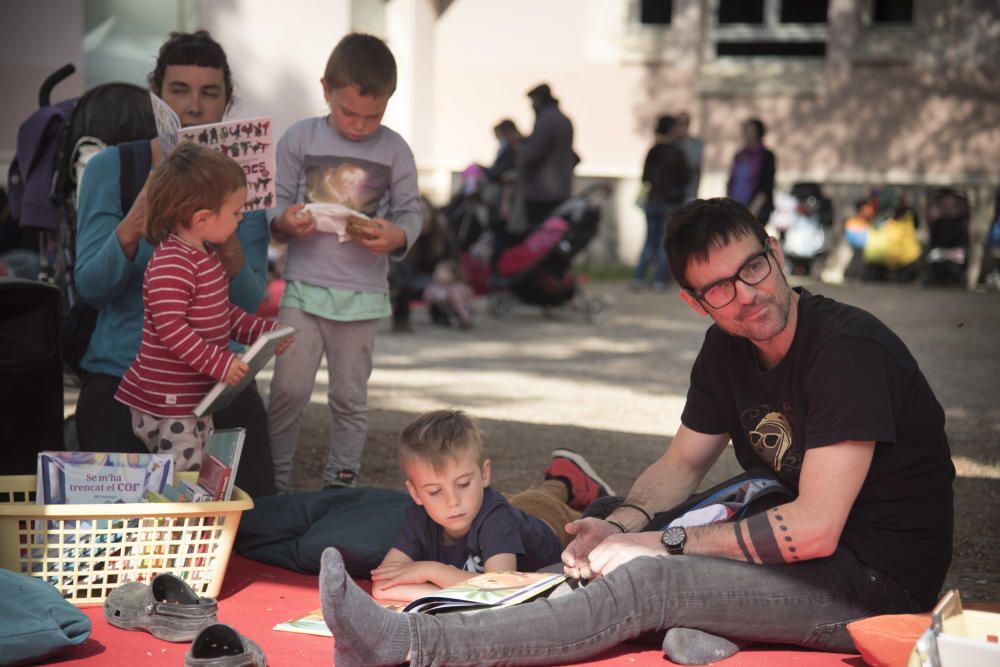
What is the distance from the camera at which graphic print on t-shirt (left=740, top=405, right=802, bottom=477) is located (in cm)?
328

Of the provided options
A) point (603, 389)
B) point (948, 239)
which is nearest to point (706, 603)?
point (603, 389)

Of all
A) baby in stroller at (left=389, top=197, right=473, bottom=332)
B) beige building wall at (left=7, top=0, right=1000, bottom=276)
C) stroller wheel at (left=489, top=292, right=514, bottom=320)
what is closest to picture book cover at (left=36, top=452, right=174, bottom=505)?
baby in stroller at (left=389, top=197, right=473, bottom=332)

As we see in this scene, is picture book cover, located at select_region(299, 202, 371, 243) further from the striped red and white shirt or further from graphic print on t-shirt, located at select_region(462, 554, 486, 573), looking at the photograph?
graphic print on t-shirt, located at select_region(462, 554, 486, 573)

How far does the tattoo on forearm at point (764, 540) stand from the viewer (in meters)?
3.12

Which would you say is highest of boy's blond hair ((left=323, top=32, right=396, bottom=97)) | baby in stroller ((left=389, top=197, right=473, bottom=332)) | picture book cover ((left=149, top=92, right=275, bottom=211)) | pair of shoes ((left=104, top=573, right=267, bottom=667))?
boy's blond hair ((left=323, top=32, right=396, bottom=97))

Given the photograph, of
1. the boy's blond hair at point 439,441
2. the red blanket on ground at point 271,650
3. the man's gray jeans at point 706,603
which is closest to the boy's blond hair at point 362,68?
the boy's blond hair at point 439,441

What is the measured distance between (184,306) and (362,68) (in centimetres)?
111

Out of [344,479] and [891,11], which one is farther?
[891,11]

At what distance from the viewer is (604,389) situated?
326 inches

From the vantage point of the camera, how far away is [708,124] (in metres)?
18.5

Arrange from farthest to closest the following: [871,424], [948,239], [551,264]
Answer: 1. [948,239]
2. [551,264]
3. [871,424]

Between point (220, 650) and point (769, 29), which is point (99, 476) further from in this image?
point (769, 29)

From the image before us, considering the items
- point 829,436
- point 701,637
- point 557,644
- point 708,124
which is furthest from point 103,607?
point 708,124

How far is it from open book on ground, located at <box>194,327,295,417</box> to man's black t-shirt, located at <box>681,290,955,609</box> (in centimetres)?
145
